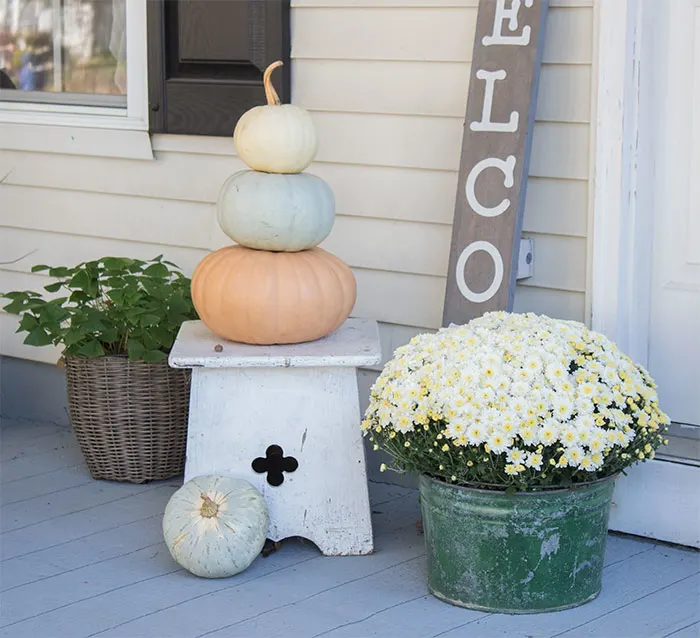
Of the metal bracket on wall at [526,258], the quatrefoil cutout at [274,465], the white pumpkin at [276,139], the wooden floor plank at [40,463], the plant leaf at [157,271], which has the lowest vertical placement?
the wooden floor plank at [40,463]

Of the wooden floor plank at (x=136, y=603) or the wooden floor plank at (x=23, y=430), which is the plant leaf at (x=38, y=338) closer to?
the wooden floor plank at (x=23, y=430)

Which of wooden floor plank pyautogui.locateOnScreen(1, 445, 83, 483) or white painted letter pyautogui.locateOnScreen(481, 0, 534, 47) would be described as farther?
wooden floor plank pyautogui.locateOnScreen(1, 445, 83, 483)

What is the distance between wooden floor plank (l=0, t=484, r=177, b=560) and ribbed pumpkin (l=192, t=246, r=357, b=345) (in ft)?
2.39

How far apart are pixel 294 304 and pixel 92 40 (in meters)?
2.00

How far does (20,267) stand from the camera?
16.1 ft

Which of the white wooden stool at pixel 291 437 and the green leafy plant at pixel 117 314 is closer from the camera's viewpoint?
the white wooden stool at pixel 291 437

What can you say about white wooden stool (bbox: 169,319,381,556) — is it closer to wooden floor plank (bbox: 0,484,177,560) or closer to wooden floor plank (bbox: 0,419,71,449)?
wooden floor plank (bbox: 0,484,177,560)

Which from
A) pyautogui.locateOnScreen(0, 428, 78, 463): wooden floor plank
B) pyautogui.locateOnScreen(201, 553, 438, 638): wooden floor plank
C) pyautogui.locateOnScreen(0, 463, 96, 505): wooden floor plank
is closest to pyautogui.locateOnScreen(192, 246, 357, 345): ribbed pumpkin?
pyautogui.locateOnScreen(201, 553, 438, 638): wooden floor plank

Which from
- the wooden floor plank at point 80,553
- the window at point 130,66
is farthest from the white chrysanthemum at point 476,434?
the window at point 130,66

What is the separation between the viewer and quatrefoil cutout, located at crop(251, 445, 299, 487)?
3326 mm

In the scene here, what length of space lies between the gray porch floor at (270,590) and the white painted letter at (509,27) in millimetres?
1461

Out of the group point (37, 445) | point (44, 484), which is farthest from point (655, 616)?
point (37, 445)

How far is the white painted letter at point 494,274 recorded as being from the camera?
Answer: 3.45m

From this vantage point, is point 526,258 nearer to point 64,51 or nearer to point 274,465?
point 274,465
